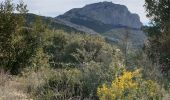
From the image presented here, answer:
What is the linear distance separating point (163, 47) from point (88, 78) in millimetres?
7001

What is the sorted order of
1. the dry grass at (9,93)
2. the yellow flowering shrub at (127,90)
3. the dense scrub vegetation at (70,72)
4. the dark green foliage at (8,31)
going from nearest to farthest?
the yellow flowering shrub at (127,90)
the dense scrub vegetation at (70,72)
the dry grass at (9,93)
the dark green foliage at (8,31)

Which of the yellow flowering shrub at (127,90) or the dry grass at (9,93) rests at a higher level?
the yellow flowering shrub at (127,90)

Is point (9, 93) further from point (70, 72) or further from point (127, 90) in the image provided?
point (127, 90)

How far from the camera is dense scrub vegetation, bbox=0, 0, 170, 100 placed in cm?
939

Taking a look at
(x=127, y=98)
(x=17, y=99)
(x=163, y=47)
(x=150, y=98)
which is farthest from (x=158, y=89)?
(x=163, y=47)

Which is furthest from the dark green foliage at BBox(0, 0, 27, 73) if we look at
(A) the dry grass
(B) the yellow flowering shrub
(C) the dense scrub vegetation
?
(B) the yellow flowering shrub

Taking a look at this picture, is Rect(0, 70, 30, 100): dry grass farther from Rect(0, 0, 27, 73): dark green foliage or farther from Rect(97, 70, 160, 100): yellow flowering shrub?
Rect(0, 0, 27, 73): dark green foliage

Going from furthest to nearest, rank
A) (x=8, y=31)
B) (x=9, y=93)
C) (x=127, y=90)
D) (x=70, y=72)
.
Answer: (x=8, y=31) < (x=70, y=72) < (x=9, y=93) < (x=127, y=90)

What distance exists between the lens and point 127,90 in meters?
8.90

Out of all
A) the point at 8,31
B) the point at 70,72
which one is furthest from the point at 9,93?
the point at 8,31

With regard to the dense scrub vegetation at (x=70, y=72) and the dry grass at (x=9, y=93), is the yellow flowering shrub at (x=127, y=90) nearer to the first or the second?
the dense scrub vegetation at (x=70, y=72)

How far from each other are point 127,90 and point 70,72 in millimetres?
4112

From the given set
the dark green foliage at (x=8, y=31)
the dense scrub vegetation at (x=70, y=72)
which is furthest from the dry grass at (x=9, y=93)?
the dark green foliage at (x=8, y=31)

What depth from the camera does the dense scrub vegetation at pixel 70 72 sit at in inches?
370
